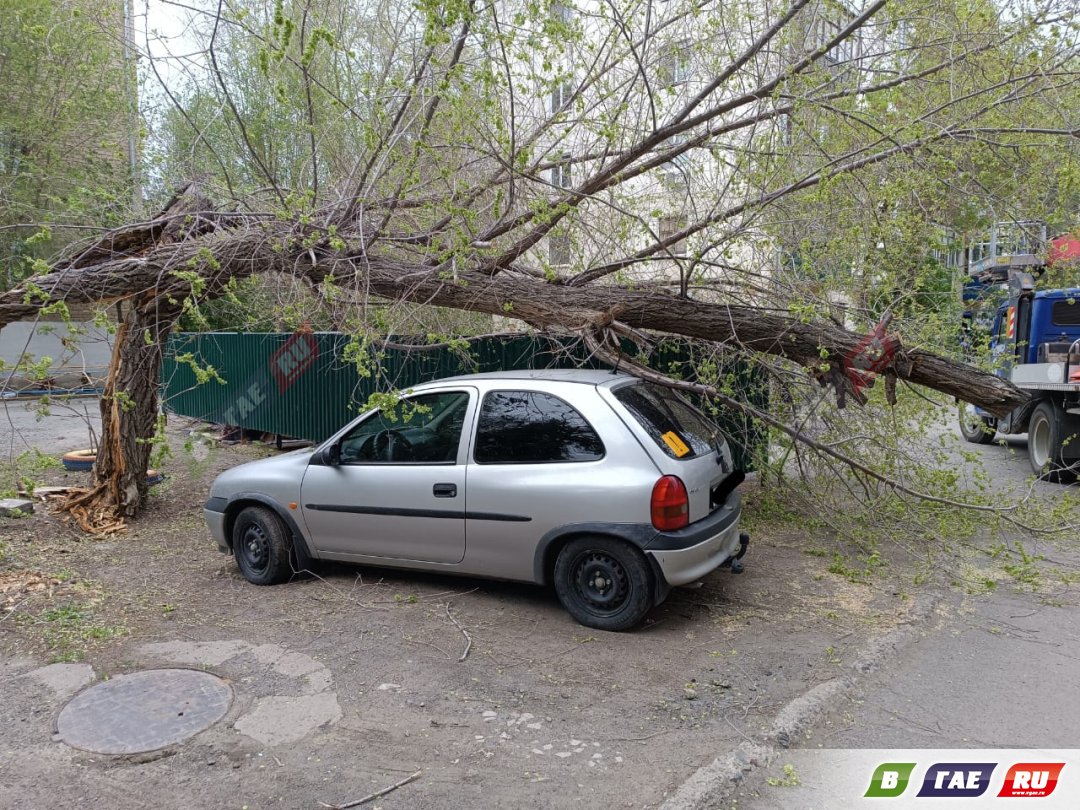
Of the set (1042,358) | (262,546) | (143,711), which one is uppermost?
(1042,358)

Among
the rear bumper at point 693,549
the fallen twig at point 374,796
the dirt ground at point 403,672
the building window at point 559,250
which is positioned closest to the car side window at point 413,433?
the dirt ground at point 403,672

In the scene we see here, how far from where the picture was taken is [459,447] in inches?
207

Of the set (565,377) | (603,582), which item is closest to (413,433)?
(565,377)

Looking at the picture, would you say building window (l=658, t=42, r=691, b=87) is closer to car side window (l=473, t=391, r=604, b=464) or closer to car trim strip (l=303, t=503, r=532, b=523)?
car side window (l=473, t=391, r=604, b=464)

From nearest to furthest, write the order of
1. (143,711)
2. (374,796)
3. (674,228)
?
(374,796)
(143,711)
(674,228)

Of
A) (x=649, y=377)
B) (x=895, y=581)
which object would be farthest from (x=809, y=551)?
(x=649, y=377)

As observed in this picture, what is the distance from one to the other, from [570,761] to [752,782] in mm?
765

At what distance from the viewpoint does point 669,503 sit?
15.0ft

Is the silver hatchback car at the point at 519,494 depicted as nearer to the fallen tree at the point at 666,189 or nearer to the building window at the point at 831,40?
the fallen tree at the point at 666,189

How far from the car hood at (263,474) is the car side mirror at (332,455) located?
19cm

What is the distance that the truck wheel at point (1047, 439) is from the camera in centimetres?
1026

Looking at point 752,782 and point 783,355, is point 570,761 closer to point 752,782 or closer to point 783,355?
point 752,782

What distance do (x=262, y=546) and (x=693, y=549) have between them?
322 centimetres

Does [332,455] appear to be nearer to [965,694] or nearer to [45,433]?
[965,694]
